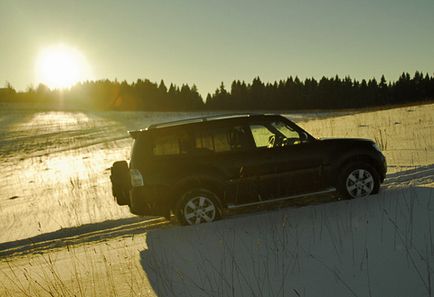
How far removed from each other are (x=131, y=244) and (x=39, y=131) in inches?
1465

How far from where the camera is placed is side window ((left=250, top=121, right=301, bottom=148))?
26.3 feet

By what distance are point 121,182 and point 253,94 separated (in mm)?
96260

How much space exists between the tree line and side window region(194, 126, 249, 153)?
285 ft

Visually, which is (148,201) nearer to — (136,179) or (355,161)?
(136,179)

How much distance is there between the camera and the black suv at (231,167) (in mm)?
7508

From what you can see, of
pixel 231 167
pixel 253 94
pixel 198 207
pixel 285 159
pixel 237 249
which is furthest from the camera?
pixel 253 94

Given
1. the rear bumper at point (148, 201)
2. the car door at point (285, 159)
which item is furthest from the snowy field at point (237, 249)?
the car door at point (285, 159)

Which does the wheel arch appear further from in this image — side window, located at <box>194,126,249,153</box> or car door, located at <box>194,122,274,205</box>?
side window, located at <box>194,126,249,153</box>

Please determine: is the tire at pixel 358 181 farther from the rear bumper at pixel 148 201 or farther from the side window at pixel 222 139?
the rear bumper at pixel 148 201

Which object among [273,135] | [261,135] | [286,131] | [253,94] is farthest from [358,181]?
[253,94]

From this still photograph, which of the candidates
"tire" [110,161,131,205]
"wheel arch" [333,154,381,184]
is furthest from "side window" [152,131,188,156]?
"wheel arch" [333,154,381,184]

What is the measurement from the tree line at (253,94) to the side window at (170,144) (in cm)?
8699

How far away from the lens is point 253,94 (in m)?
103

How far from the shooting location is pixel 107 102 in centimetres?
9262
